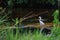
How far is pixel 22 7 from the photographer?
14.2 meters

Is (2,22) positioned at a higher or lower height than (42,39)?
higher

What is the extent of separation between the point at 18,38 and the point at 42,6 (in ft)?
29.6

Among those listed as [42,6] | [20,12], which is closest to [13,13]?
[20,12]

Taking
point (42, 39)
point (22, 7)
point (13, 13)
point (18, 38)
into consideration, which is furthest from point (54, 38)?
point (22, 7)

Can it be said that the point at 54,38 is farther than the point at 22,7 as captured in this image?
No

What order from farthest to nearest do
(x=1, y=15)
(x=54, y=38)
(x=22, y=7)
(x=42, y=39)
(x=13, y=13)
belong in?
(x=22, y=7) → (x=13, y=13) → (x=1, y=15) → (x=42, y=39) → (x=54, y=38)

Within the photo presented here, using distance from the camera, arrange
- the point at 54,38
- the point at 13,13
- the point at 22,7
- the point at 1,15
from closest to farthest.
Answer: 1. the point at 54,38
2. the point at 1,15
3. the point at 13,13
4. the point at 22,7

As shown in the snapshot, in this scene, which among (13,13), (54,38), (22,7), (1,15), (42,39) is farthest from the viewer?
(22,7)

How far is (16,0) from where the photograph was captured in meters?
13.7

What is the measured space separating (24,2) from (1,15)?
829 cm

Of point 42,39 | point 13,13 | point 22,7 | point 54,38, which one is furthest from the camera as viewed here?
point 22,7

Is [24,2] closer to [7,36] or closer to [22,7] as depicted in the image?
[22,7]

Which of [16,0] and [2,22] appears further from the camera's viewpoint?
[16,0]

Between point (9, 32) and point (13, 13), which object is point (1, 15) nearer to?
point (9, 32)
